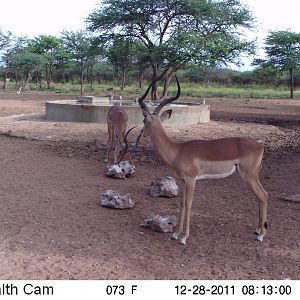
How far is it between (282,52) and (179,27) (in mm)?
17698

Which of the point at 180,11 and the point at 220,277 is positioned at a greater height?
Result: the point at 180,11

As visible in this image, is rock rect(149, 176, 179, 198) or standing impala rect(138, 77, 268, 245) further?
rock rect(149, 176, 179, 198)

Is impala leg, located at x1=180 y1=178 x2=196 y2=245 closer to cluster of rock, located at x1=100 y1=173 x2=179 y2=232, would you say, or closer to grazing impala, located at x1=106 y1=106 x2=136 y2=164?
cluster of rock, located at x1=100 y1=173 x2=179 y2=232

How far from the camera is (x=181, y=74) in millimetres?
55188

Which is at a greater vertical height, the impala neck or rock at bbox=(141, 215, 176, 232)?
the impala neck

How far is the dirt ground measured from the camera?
4172 millimetres

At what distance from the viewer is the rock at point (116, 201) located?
237 inches

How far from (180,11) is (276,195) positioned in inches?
772

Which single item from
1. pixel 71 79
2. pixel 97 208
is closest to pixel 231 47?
pixel 97 208

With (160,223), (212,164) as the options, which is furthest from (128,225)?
(212,164)

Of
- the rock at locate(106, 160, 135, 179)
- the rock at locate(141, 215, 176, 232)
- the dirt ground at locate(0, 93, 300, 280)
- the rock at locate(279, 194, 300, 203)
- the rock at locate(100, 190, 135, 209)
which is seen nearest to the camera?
the dirt ground at locate(0, 93, 300, 280)

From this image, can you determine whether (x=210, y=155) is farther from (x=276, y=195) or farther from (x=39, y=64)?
(x=39, y=64)

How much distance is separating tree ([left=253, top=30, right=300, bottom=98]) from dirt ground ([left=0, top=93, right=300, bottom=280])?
30.7 meters

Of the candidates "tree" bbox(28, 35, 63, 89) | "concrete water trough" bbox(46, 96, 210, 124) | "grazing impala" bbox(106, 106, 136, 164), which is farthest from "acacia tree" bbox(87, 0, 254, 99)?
"tree" bbox(28, 35, 63, 89)
